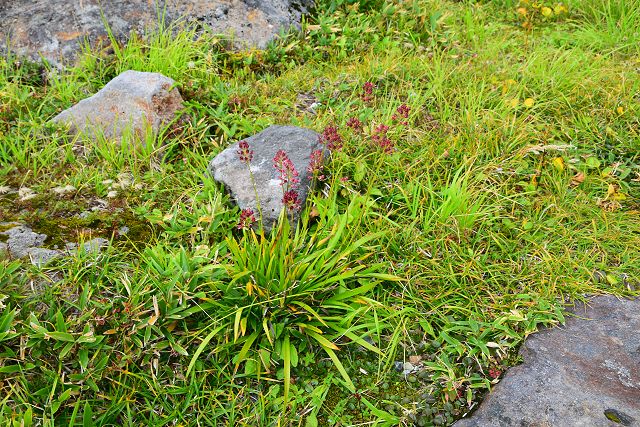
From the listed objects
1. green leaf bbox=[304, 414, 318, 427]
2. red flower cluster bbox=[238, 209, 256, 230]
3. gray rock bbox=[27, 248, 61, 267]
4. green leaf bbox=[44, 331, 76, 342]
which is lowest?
green leaf bbox=[304, 414, 318, 427]

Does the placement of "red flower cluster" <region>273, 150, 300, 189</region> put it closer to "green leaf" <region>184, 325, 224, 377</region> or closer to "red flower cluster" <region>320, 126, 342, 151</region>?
"red flower cluster" <region>320, 126, 342, 151</region>

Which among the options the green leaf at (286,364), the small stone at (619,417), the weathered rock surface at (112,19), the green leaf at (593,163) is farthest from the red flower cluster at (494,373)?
the weathered rock surface at (112,19)

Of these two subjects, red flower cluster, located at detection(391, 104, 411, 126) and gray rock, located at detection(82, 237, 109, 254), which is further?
red flower cluster, located at detection(391, 104, 411, 126)

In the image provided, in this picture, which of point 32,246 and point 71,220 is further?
point 71,220

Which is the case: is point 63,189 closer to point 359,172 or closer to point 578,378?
point 359,172

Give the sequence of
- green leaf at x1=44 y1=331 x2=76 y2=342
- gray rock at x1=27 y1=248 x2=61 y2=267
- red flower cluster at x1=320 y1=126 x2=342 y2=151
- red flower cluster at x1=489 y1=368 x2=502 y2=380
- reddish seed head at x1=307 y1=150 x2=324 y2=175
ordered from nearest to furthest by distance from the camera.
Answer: green leaf at x1=44 y1=331 x2=76 y2=342 < red flower cluster at x1=489 y1=368 x2=502 y2=380 < gray rock at x1=27 y1=248 x2=61 y2=267 < reddish seed head at x1=307 y1=150 x2=324 y2=175 < red flower cluster at x1=320 y1=126 x2=342 y2=151

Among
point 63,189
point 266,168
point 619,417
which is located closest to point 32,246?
point 63,189

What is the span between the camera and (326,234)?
10.3 ft

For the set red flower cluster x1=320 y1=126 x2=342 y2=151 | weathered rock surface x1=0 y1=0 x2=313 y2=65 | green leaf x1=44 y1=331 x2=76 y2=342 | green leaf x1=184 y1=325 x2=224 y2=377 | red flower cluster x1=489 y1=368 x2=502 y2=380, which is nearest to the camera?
green leaf x1=44 y1=331 x2=76 y2=342

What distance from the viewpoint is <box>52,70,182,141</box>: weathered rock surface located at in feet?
13.0

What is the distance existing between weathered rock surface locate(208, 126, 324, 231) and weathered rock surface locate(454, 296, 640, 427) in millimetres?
1615

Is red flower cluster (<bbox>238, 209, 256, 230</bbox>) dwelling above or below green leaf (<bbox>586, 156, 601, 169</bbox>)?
below

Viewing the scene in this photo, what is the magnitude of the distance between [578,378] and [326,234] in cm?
156

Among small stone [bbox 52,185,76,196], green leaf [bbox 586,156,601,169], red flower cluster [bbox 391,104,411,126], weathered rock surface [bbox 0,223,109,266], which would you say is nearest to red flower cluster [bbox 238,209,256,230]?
weathered rock surface [bbox 0,223,109,266]
